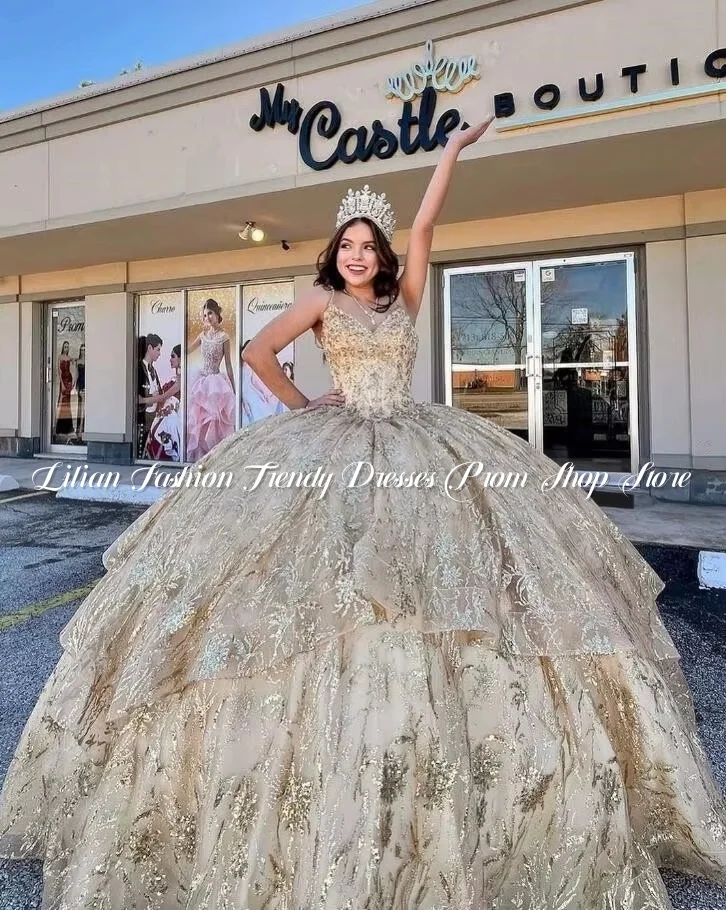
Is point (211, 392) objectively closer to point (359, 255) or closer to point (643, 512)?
point (643, 512)

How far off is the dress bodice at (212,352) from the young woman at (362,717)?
752 centimetres

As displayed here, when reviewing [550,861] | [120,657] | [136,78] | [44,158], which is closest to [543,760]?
[550,861]

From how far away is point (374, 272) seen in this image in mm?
1859

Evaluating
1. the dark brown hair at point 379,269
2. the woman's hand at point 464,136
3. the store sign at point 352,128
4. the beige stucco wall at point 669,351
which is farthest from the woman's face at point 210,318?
the woman's hand at point 464,136

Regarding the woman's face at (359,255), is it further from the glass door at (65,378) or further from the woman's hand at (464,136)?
the glass door at (65,378)

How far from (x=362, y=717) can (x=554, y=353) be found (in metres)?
Result: 6.41

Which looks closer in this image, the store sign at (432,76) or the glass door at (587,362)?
the store sign at (432,76)

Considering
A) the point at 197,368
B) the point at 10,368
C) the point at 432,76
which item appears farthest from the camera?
the point at 10,368

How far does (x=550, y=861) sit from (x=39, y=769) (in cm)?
111

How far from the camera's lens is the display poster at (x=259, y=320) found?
8188 mm

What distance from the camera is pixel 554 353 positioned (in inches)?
271

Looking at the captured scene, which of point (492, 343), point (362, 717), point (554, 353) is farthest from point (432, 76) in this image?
point (362, 717)

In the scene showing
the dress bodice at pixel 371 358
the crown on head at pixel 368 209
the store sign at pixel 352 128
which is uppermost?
the store sign at pixel 352 128

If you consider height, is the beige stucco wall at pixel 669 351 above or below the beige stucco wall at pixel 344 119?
below
